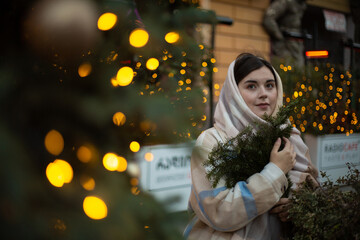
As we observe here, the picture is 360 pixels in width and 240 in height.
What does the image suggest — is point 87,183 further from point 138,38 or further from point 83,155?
point 138,38

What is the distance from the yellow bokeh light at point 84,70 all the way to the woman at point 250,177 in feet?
2.31

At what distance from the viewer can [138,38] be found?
0.70 meters

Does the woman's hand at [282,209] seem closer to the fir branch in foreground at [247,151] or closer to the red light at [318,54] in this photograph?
the fir branch in foreground at [247,151]

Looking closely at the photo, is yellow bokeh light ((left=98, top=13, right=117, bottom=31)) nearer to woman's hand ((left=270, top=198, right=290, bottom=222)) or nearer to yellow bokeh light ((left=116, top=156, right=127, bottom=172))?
yellow bokeh light ((left=116, top=156, right=127, bottom=172))

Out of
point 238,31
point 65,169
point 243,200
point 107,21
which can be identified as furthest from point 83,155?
point 238,31

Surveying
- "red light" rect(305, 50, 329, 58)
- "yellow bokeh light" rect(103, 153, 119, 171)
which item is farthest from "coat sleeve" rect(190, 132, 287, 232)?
"red light" rect(305, 50, 329, 58)

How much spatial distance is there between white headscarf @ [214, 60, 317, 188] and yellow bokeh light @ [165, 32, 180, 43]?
106 centimetres

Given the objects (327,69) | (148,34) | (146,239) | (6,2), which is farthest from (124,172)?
(327,69)

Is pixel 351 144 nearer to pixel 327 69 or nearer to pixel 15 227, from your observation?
pixel 327 69

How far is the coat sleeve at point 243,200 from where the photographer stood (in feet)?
5.07

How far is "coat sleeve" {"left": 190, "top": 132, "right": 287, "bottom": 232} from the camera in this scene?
1.54 m

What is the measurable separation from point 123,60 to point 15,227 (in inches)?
13.9

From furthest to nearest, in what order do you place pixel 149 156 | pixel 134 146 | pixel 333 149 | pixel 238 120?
1. pixel 333 149
2. pixel 238 120
3. pixel 149 156
4. pixel 134 146

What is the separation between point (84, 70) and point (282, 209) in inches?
47.7
